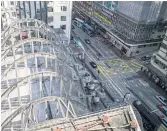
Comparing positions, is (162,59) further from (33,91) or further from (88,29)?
(33,91)

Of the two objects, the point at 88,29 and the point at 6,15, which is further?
the point at 88,29

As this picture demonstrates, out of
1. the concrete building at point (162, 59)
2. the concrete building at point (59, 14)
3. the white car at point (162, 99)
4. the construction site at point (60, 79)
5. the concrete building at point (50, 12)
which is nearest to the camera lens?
the construction site at point (60, 79)

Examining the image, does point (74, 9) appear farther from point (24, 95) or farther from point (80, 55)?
point (24, 95)

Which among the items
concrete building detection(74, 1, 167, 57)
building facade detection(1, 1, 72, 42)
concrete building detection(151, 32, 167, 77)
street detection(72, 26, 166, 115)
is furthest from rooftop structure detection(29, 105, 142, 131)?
concrete building detection(74, 1, 167, 57)

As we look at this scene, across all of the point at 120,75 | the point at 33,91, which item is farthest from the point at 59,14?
the point at 33,91

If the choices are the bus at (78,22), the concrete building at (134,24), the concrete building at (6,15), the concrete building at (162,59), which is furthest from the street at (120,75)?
the concrete building at (6,15)

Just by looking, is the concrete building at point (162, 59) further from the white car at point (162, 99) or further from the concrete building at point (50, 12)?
the concrete building at point (50, 12)

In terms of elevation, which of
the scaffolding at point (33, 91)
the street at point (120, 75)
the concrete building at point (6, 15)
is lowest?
the street at point (120, 75)

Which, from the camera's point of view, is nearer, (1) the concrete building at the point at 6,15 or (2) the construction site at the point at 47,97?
(2) the construction site at the point at 47,97

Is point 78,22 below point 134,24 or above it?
below
